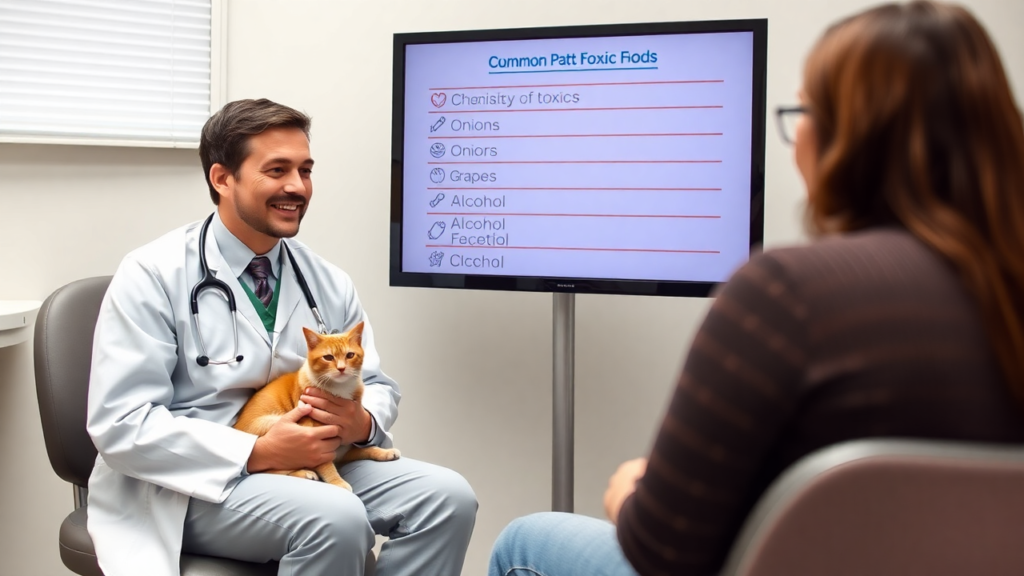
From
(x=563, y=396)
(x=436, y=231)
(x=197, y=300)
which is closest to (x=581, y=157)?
(x=436, y=231)

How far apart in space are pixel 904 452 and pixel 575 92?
1675 millimetres

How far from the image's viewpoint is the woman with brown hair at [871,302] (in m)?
0.70

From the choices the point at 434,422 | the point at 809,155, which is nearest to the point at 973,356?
the point at 809,155

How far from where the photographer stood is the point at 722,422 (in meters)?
0.72

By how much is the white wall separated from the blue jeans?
1478 mm

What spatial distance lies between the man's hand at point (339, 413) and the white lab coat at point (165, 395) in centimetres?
9

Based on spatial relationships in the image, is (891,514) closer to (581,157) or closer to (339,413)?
(339,413)

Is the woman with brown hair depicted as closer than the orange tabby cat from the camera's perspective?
Yes

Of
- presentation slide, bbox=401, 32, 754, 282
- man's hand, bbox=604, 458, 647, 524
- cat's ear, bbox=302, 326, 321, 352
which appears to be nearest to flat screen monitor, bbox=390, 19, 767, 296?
presentation slide, bbox=401, 32, 754, 282

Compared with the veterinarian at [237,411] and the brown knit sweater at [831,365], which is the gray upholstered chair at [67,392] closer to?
the veterinarian at [237,411]

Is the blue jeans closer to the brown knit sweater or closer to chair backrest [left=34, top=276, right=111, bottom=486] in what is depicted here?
the brown knit sweater

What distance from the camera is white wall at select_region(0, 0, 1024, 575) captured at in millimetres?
2467

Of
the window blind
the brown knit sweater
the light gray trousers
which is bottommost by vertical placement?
the light gray trousers

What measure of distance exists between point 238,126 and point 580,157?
86 cm
